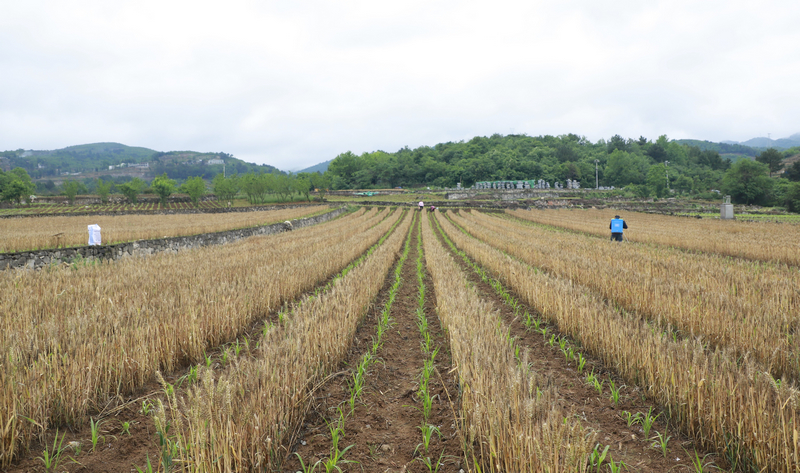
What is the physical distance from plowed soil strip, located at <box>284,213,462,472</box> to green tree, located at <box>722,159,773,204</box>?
7720 cm

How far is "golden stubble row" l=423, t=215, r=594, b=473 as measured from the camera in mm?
2506

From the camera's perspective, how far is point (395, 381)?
4867 mm

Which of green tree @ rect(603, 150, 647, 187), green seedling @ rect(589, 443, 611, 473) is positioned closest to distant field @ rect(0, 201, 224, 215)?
green seedling @ rect(589, 443, 611, 473)

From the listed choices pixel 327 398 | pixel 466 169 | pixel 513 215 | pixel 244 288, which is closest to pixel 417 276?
pixel 244 288

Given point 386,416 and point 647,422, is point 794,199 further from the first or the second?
point 386,416

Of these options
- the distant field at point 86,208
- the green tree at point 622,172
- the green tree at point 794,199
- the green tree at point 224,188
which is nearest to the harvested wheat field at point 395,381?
the green tree at point 794,199

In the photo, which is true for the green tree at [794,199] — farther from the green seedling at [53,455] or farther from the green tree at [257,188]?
the green tree at [257,188]

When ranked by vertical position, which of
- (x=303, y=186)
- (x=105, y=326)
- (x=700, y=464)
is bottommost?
(x=700, y=464)

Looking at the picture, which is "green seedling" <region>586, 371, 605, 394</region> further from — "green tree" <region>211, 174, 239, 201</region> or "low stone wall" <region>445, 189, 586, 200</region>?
"green tree" <region>211, 174, 239, 201</region>

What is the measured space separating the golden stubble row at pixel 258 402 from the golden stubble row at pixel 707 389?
12.8ft

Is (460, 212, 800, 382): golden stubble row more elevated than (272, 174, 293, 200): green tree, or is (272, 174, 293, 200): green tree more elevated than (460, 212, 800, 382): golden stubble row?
(272, 174, 293, 200): green tree

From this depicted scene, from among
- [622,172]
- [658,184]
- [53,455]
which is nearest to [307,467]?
[53,455]

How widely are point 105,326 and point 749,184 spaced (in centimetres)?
8201

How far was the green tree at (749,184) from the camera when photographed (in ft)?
188
